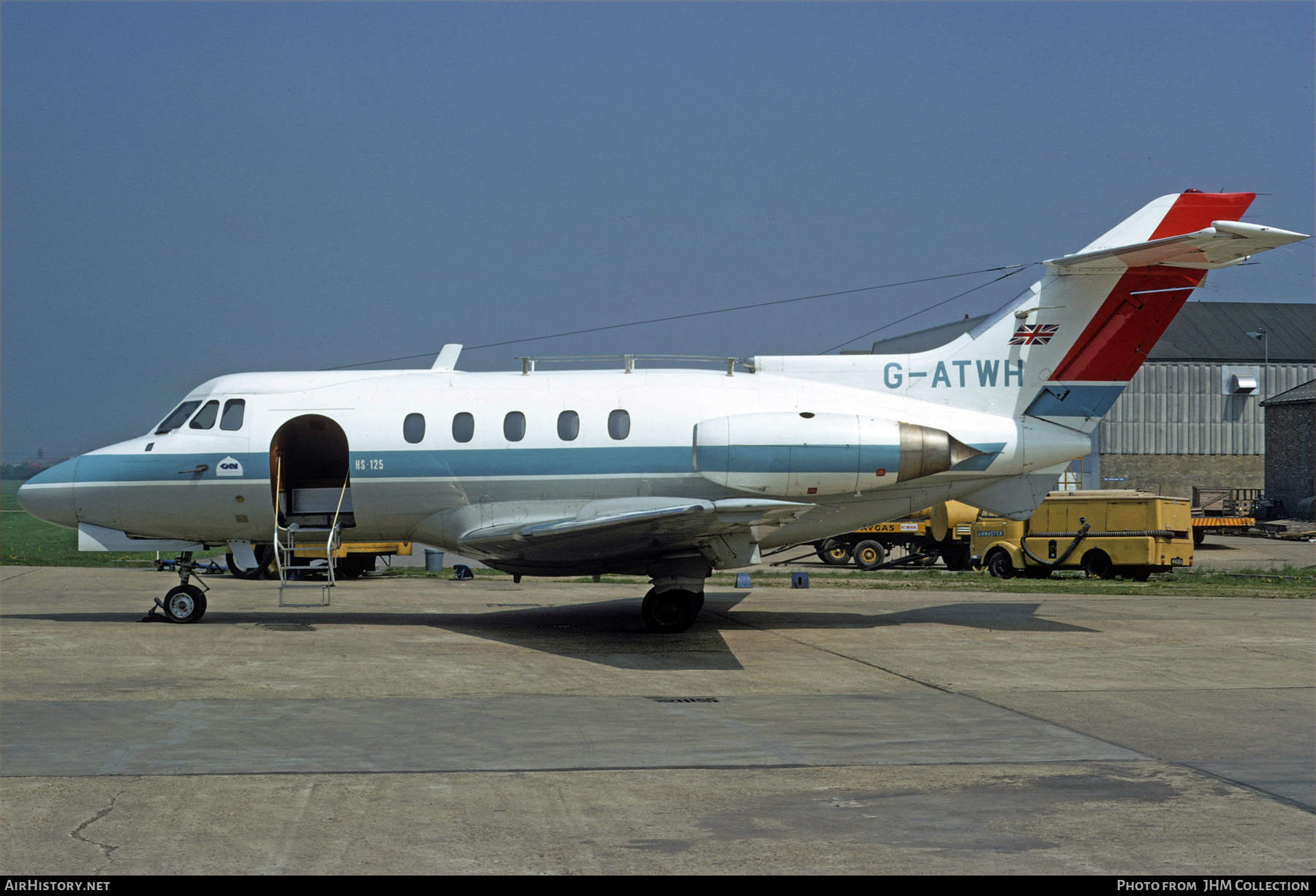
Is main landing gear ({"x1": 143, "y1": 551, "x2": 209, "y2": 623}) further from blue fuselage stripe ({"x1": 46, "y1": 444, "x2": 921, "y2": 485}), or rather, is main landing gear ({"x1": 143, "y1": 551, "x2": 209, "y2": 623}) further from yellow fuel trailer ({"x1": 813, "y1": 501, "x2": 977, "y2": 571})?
yellow fuel trailer ({"x1": 813, "y1": 501, "x2": 977, "y2": 571})

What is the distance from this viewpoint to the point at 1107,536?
1037 inches

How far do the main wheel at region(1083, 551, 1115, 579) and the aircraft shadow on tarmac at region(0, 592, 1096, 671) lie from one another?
24.6 feet

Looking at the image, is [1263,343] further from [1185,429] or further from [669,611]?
[669,611]

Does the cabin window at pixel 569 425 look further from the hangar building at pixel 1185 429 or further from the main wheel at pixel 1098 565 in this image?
the hangar building at pixel 1185 429

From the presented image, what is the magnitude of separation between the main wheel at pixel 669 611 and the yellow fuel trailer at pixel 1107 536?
13.4m

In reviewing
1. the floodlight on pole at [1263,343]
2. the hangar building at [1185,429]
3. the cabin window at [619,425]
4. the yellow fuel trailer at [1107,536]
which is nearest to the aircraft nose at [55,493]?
the cabin window at [619,425]

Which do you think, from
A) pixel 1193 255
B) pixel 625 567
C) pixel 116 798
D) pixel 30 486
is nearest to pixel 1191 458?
pixel 1193 255

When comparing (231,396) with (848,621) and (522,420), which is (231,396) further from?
(848,621)

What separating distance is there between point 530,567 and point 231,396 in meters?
5.31

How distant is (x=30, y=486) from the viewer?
52.5 feet

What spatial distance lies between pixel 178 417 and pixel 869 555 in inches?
864

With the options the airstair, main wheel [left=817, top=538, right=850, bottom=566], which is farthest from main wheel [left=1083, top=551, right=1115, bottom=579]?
the airstair

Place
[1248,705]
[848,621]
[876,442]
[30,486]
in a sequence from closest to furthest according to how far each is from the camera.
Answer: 1. [1248,705]
2. [876,442]
3. [30,486]
4. [848,621]

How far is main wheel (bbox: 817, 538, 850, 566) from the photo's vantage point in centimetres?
3394
